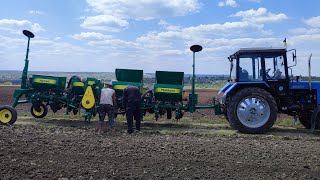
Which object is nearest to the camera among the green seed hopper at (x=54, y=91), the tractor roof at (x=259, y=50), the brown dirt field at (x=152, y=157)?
the brown dirt field at (x=152, y=157)

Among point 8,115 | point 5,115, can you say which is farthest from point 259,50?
point 5,115

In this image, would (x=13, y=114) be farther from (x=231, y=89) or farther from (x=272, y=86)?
(x=272, y=86)

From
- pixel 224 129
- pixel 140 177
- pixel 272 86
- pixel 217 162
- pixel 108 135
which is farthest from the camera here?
pixel 224 129

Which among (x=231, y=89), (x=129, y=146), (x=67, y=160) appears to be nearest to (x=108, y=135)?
(x=129, y=146)

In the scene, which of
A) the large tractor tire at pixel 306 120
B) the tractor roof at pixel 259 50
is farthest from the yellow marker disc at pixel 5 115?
the large tractor tire at pixel 306 120

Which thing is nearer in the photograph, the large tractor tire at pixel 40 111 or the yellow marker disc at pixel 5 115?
the yellow marker disc at pixel 5 115

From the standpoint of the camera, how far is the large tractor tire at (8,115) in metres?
12.8

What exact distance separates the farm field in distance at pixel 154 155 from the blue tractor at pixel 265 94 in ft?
2.03

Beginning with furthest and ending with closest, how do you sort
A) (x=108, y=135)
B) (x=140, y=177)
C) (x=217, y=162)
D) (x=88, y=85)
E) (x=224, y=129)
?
(x=88, y=85), (x=224, y=129), (x=108, y=135), (x=217, y=162), (x=140, y=177)

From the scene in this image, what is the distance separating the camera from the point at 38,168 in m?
6.86

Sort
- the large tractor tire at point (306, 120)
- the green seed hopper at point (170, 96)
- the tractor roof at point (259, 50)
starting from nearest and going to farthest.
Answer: the tractor roof at point (259, 50), the large tractor tire at point (306, 120), the green seed hopper at point (170, 96)

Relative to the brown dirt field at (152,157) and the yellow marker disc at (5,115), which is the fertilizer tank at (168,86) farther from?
the yellow marker disc at (5,115)

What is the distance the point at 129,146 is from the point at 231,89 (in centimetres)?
437

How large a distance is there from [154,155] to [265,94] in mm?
4891
